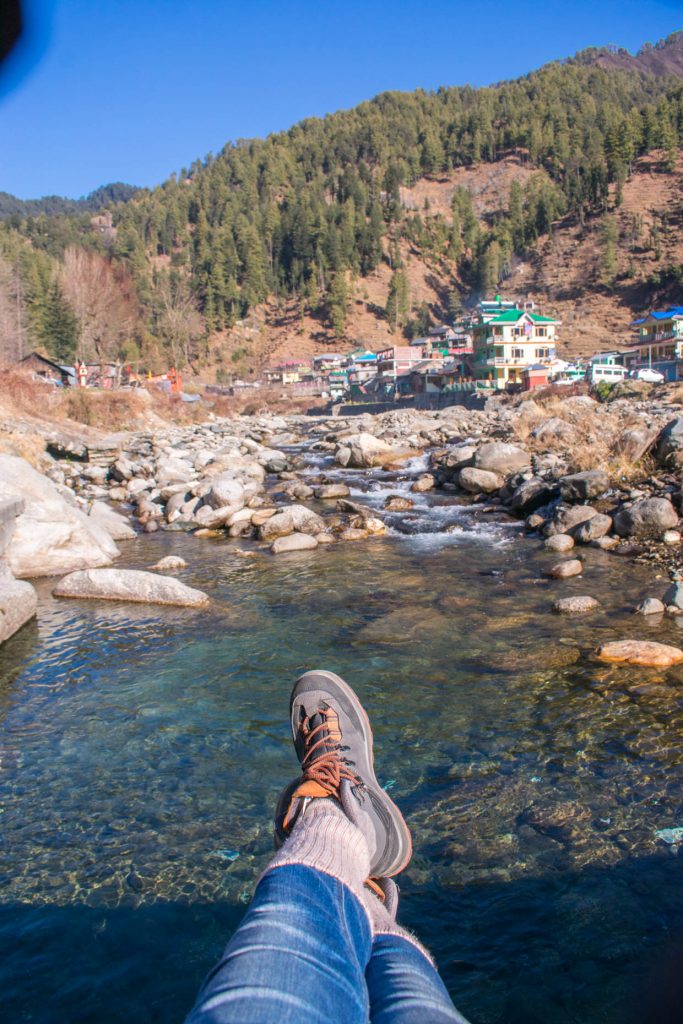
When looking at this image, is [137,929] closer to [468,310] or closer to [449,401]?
[449,401]

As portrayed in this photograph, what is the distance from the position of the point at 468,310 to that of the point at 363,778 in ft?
325

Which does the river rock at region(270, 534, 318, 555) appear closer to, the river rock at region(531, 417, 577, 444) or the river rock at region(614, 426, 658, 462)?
the river rock at region(614, 426, 658, 462)

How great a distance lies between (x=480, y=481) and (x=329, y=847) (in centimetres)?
1254

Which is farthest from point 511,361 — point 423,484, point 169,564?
point 169,564

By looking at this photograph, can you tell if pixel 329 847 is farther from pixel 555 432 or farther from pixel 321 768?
pixel 555 432

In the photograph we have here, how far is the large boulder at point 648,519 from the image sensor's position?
8930mm

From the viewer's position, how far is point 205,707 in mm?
4871

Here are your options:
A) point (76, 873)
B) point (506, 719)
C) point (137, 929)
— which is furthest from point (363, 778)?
point (506, 719)

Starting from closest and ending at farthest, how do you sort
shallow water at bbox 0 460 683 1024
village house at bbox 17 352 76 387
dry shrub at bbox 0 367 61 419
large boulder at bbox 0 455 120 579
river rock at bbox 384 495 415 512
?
shallow water at bbox 0 460 683 1024
large boulder at bbox 0 455 120 579
river rock at bbox 384 495 415 512
dry shrub at bbox 0 367 61 419
village house at bbox 17 352 76 387

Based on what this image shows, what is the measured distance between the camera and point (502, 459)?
1455 cm

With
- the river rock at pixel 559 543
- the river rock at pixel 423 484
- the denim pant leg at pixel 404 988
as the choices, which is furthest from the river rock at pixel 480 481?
the denim pant leg at pixel 404 988

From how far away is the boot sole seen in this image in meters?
2.26

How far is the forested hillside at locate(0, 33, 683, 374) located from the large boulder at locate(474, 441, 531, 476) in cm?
4619

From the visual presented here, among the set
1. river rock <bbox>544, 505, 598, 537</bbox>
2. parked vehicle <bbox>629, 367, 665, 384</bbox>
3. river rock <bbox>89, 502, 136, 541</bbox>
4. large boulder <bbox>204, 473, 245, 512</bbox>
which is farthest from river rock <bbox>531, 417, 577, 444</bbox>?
parked vehicle <bbox>629, 367, 665, 384</bbox>
